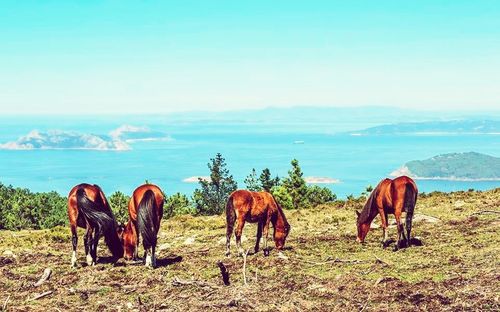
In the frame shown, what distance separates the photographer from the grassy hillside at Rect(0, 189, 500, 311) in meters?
10.0

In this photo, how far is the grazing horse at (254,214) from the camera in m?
15.6

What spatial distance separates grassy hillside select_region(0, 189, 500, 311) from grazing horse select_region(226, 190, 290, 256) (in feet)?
1.96

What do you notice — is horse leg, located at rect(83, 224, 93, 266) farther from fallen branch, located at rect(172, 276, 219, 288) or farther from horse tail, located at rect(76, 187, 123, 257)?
fallen branch, located at rect(172, 276, 219, 288)

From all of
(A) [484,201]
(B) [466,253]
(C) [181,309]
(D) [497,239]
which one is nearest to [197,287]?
(C) [181,309]

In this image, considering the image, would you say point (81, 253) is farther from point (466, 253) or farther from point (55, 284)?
point (466, 253)

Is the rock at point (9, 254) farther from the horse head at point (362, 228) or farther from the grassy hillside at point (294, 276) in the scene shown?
the horse head at point (362, 228)

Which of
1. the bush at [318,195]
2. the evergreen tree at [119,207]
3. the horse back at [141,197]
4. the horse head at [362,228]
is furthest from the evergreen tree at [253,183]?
the horse back at [141,197]

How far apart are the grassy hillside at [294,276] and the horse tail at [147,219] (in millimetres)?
876

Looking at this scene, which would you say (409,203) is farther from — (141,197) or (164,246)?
(164,246)

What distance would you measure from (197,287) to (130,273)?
3.06 meters

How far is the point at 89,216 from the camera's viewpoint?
14734 mm

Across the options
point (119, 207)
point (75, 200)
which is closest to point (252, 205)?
point (75, 200)

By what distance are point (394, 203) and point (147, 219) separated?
25.2ft

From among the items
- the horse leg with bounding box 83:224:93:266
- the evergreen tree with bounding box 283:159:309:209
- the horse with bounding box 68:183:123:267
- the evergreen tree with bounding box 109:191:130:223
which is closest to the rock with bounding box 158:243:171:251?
the horse with bounding box 68:183:123:267
